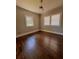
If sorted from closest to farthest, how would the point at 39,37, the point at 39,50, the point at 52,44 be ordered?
the point at 39,50
the point at 52,44
the point at 39,37

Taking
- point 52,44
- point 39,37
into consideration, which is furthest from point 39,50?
point 39,37

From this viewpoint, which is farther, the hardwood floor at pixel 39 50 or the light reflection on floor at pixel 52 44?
the light reflection on floor at pixel 52 44

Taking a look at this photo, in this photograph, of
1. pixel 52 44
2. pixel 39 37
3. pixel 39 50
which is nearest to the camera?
pixel 39 50

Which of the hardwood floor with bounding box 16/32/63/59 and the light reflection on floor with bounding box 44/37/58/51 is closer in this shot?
the hardwood floor with bounding box 16/32/63/59

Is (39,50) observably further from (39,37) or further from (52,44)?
(39,37)

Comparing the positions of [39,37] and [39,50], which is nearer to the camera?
[39,50]

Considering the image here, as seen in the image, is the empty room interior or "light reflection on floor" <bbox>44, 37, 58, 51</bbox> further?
"light reflection on floor" <bbox>44, 37, 58, 51</bbox>

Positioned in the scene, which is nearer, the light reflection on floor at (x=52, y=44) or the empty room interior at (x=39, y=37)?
the empty room interior at (x=39, y=37)
